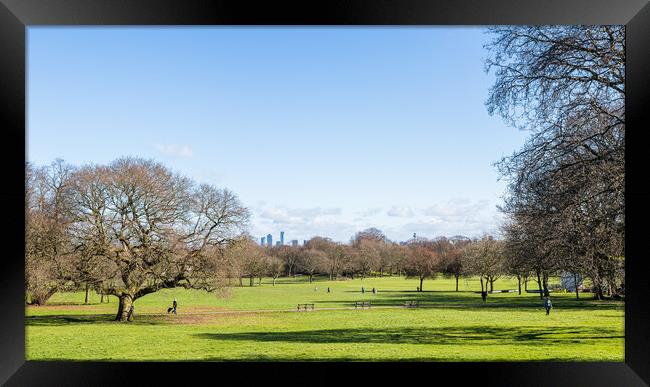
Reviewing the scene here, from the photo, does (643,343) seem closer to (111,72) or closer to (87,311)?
(87,311)

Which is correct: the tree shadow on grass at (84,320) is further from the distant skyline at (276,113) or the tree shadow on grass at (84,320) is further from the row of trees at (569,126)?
the row of trees at (569,126)

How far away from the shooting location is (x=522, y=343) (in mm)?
13586

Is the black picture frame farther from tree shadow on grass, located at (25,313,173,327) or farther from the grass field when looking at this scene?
tree shadow on grass, located at (25,313,173,327)

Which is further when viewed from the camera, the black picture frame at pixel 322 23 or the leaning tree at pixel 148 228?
the leaning tree at pixel 148 228

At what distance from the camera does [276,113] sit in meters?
34.3

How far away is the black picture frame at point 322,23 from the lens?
470 centimetres

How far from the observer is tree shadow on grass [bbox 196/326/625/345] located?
45.1ft

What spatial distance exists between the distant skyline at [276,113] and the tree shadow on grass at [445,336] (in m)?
4.51

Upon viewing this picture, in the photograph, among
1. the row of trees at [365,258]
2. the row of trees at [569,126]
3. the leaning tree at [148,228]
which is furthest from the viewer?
the row of trees at [365,258]

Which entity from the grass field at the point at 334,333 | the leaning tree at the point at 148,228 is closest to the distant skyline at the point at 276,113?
the leaning tree at the point at 148,228

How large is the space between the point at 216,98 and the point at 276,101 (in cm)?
757

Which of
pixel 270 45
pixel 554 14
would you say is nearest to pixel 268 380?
pixel 554 14

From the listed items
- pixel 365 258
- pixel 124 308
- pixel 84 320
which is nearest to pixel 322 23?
pixel 124 308

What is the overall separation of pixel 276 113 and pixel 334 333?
67.2 ft
